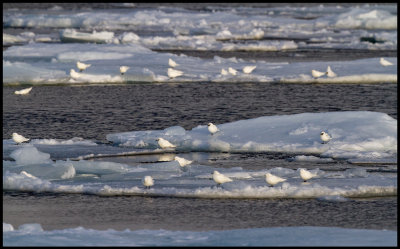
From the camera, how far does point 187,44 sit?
3494 cm

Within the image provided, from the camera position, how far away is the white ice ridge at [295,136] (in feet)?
49.1

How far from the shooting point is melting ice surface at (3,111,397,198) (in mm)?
11992

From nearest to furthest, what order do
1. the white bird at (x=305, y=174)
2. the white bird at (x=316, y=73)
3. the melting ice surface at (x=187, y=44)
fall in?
the white bird at (x=305, y=174), the white bird at (x=316, y=73), the melting ice surface at (x=187, y=44)

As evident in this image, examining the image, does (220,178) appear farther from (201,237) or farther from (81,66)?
(81,66)

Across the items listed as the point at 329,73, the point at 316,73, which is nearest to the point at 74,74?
the point at 316,73

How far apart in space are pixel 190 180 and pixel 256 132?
11.6 ft

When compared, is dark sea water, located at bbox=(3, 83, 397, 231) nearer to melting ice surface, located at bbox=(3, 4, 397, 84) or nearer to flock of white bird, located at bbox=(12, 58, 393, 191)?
flock of white bird, located at bbox=(12, 58, 393, 191)

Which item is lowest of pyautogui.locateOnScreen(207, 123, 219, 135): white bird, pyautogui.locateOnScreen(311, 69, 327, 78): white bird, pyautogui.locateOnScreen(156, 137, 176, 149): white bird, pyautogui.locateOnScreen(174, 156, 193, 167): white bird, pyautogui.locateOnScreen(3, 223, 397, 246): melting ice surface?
pyautogui.locateOnScreen(3, 223, 397, 246): melting ice surface

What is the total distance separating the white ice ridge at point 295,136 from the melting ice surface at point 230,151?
2 cm

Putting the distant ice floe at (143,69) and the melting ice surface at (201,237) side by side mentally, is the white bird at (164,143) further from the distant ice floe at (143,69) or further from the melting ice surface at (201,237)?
the distant ice floe at (143,69)

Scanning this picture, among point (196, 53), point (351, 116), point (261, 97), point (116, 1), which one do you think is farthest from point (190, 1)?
point (351, 116)

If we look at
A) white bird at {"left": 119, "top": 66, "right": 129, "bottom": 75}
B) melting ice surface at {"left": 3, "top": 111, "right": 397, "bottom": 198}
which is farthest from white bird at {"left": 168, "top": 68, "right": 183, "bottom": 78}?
melting ice surface at {"left": 3, "top": 111, "right": 397, "bottom": 198}

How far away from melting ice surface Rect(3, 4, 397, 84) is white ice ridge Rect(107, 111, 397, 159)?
8.26 m

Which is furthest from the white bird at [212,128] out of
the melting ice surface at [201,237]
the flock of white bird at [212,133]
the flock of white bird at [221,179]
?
the melting ice surface at [201,237]
